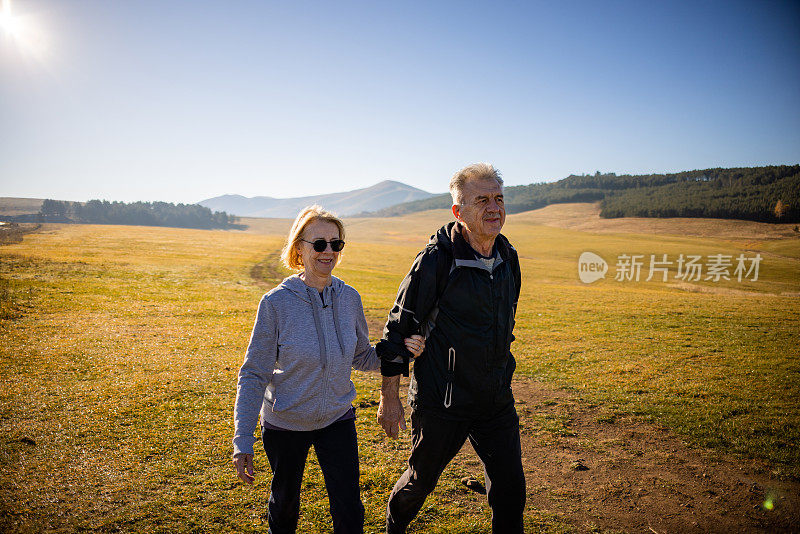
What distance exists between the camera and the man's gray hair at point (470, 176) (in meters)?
3.79

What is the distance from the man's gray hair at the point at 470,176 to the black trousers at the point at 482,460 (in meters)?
2.14

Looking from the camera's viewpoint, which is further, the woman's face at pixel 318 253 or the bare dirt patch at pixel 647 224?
the bare dirt patch at pixel 647 224

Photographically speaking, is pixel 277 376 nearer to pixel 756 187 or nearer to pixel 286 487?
pixel 286 487

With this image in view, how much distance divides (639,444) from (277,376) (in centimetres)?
741

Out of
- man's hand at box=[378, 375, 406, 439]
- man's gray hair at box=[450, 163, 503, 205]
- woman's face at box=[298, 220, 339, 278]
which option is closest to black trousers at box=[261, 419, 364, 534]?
man's hand at box=[378, 375, 406, 439]

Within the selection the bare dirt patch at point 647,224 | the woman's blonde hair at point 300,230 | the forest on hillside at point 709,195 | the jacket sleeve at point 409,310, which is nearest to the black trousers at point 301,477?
the jacket sleeve at point 409,310

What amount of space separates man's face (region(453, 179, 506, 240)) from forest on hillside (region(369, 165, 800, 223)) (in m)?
91.3

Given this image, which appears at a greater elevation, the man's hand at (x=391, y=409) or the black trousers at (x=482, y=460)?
the man's hand at (x=391, y=409)

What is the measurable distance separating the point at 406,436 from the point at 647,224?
426 feet

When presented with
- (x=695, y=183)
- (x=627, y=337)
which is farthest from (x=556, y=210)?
(x=627, y=337)

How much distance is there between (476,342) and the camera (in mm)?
3510

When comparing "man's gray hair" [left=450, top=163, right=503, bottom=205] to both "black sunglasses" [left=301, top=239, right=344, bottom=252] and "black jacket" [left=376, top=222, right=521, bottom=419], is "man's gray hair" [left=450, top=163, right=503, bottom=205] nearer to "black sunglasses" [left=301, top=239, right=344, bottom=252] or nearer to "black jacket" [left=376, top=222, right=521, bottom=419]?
"black jacket" [left=376, top=222, right=521, bottom=419]

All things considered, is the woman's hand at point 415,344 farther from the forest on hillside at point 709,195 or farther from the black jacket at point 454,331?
the forest on hillside at point 709,195

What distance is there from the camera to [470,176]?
3.80 metres
